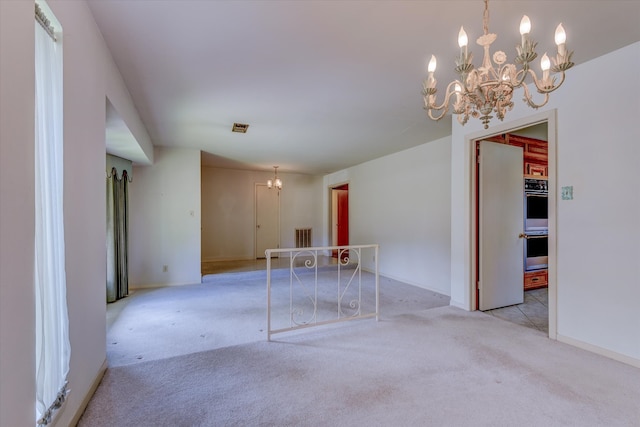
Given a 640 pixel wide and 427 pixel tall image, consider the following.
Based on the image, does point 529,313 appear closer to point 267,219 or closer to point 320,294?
point 320,294

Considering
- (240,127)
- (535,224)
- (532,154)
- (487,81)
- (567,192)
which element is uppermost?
(240,127)

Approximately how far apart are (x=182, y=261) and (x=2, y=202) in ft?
15.2

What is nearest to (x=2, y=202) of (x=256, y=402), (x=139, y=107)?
(x=256, y=402)

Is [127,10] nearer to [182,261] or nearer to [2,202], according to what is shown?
[2,202]

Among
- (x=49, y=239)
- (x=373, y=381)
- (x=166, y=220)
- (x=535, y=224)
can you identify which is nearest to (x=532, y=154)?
(x=535, y=224)

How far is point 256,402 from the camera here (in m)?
1.84

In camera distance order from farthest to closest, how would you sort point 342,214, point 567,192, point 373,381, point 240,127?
point 342,214
point 240,127
point 567,192
point 373,381

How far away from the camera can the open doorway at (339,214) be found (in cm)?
834

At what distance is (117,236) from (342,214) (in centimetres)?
555

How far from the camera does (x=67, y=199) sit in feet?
5.22

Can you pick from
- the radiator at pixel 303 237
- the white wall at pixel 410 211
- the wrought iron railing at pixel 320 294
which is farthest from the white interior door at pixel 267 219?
the white wall at pixel 410 211

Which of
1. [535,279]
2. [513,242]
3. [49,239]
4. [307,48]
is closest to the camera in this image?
[49,239]

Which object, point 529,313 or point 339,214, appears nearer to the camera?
point 529,313

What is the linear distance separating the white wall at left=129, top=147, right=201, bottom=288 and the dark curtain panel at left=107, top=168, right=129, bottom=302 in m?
0.49
